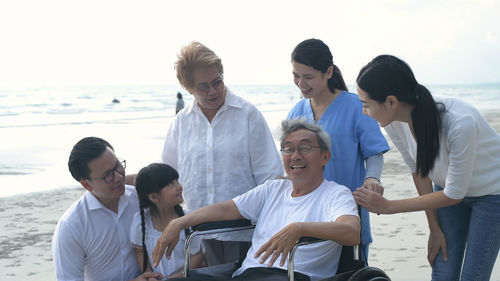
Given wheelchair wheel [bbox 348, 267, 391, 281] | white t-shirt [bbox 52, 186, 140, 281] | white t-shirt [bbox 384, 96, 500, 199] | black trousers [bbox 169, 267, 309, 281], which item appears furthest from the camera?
white t-shirt [bbox 52, 186, 140, 281]

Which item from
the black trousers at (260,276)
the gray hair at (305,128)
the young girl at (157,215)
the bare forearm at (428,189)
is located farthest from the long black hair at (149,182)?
the bare forearm at (428,189)

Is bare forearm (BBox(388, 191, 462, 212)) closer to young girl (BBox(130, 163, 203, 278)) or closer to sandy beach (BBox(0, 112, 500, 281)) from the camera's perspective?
sandy beach (BBox(0, 112, 500, 281))

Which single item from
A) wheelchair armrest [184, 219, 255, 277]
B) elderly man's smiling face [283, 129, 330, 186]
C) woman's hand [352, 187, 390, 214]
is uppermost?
elderly man's smiling face [283, 129, 330, 186]

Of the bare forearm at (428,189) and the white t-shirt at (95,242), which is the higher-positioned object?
the bare forearm at (428,189)

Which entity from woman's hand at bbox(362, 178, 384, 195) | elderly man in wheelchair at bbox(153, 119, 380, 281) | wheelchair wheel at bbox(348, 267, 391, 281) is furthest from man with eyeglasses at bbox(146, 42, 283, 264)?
wheelchair wheel at bbox(348, 267, 391, 281)

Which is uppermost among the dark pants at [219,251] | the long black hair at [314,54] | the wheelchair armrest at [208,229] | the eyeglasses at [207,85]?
the long black hair at [314,54]

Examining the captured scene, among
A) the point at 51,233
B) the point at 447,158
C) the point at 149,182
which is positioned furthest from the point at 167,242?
the point at 51,233

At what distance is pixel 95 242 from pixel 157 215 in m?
0.31

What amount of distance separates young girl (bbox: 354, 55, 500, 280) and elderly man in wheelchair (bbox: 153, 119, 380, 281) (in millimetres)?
170

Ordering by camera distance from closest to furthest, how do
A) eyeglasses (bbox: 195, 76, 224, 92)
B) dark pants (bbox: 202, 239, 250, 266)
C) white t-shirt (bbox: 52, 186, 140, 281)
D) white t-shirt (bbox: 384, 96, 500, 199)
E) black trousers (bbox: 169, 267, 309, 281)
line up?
white t-shirt (bbox: 384, 96, 500, 199)
black trousers (bbox: 169, 267, 309, 281)
white t-shirt (bbox: 52, 186, 140, 281)
eyeglasses (bbox: 195, 76, 224, 92)
dark pants (bbox: 202, 239, 250, 266)

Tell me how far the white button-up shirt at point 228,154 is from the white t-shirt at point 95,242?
1.06 ft

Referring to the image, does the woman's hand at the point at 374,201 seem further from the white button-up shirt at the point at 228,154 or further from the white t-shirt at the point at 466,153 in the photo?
the white button-up shirt at the point at 228,154

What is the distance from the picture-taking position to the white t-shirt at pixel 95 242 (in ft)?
8.36

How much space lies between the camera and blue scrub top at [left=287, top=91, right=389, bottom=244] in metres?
2.72
